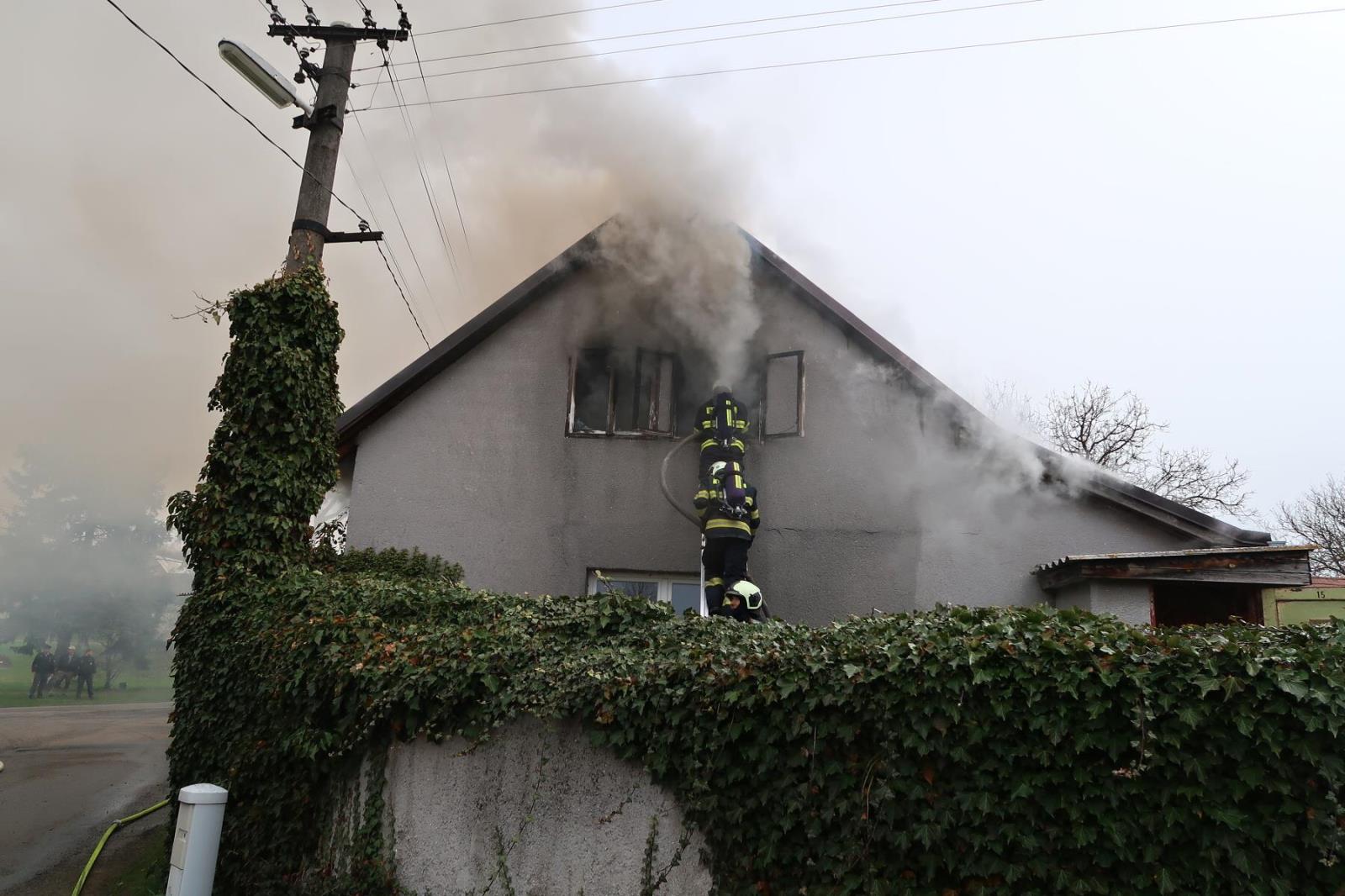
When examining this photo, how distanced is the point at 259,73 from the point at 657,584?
20.8 feet

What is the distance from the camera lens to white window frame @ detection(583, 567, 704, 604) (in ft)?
32.0

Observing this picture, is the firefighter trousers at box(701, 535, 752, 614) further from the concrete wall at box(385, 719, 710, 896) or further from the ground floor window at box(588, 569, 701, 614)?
the concrete wall at box(385, 719, 710, 896)

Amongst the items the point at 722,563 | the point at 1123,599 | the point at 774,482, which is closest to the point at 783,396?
the point at 774,482

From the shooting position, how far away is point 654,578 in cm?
984

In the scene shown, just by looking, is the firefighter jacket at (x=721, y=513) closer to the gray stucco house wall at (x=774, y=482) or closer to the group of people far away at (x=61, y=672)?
the gray stucco house wall at (x=774, y=482)

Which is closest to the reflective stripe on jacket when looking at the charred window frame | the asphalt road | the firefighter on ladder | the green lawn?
the firefighter on ladder

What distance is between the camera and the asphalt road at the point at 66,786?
7.14m

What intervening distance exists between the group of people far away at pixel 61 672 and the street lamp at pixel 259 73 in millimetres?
22128

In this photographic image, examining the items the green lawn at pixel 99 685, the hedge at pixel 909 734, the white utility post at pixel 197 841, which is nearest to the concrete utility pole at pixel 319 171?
the hedge at pixel 909 734

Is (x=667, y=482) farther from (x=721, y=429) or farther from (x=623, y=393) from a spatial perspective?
(x=623, y=393)

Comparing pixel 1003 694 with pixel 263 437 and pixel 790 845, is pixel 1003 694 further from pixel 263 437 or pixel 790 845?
pixel 263 437

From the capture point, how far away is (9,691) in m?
23.0

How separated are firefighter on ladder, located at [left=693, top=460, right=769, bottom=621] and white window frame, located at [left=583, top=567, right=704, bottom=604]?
2.85ft

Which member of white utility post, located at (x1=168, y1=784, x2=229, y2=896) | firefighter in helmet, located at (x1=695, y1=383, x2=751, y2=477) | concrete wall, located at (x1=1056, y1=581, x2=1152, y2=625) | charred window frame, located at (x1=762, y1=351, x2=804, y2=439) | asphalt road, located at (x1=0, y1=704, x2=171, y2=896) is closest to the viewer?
white utility post, located at (x1=168, y1=784, x2=229, y2=896)
